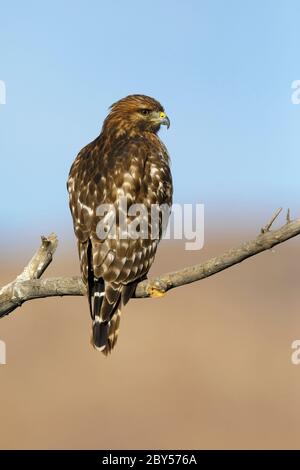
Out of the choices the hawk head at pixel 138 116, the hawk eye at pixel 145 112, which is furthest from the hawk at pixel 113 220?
the hawk eye at pixel 145 112

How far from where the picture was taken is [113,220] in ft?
33.0

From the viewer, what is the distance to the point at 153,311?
5466 centimetres

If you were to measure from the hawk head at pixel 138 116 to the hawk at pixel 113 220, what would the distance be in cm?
81

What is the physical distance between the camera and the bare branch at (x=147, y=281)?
8.23 meters

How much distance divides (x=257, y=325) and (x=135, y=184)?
49163mm

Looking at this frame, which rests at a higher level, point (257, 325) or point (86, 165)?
point (257, 325)

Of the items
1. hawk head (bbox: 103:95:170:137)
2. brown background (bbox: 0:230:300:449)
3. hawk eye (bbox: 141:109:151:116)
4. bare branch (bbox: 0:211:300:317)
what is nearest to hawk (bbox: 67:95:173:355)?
bare branch (bbox: 0:211:300:317)

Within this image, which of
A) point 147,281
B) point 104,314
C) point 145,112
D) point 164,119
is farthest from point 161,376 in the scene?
point 147,281

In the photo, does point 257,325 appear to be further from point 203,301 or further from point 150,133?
point 150,133

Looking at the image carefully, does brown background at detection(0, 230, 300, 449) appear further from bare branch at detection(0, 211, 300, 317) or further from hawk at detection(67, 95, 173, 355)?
bare branch at detection(0, 211, 300, 317)

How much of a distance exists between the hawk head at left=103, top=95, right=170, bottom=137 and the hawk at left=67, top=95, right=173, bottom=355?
81 centimetres

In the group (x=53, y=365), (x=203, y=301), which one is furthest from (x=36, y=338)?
(x=203, y=301)

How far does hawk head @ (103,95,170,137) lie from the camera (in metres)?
11.6
